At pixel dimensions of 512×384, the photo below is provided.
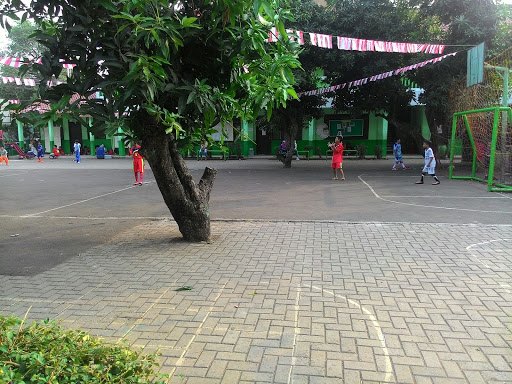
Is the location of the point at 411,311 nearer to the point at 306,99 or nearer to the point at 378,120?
the point at 306,99

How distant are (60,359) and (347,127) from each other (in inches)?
1183

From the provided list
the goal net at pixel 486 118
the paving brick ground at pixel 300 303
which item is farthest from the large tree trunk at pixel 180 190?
the goal net at pixel 486 118

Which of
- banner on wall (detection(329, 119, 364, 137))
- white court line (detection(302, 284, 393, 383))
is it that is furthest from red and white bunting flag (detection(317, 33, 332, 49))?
banner on wall (detection(329, 119, 364, 137))

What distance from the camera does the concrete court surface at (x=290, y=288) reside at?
3131 millimetres

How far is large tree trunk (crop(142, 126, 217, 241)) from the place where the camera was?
6.05 meters

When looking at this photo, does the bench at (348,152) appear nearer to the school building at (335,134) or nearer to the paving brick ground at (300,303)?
the school building at (335,134)

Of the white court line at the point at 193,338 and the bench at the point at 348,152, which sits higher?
the bench at the point at 348,152

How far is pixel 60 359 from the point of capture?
6.26ft

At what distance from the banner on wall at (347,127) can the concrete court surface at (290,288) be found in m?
21.4

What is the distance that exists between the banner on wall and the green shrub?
2948 cm

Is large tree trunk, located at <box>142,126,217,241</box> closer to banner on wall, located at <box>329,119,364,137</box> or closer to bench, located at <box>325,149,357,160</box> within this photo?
bench, located at <box>325,149,357,160</box>

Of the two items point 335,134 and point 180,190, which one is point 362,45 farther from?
point 335,134

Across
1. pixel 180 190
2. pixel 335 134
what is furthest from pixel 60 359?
pixel 335 134

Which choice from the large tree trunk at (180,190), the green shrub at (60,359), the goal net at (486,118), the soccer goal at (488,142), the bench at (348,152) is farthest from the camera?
the bench at (348,152)
